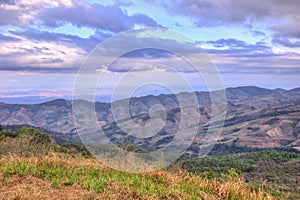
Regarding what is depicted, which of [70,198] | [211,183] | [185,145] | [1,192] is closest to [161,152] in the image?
[185,145]

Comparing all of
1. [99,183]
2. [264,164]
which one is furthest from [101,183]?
[264,164]

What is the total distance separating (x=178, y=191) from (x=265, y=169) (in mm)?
→ 101888

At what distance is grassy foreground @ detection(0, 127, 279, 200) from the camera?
23.1 ft

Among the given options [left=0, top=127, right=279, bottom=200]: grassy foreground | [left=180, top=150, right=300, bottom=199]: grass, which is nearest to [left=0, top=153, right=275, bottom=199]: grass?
[left=0, top=127, right=279, bottom=200]: grassy foreground

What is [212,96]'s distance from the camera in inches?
422

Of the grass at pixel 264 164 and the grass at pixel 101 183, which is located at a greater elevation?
the grass at pixel 101 183

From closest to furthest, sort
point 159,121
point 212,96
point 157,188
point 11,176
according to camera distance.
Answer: point 157,188 < point 11,176 < point 212,96 < point 159,121

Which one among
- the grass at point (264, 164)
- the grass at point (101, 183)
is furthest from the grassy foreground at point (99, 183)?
the grass at point (264, 164)

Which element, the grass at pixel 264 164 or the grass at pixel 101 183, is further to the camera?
the grass at pixel 264 164

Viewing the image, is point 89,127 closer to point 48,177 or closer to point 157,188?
point 48,177

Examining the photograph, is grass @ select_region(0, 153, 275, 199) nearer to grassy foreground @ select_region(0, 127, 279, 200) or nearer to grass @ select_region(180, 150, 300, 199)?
grassy foreground @ select_region(0, 127, 279, 200)

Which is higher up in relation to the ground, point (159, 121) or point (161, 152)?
point (159, 121)

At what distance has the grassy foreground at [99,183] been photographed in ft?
23.1

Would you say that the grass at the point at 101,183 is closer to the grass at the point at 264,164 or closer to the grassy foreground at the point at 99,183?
the grassy foreground at the point at 99,183
